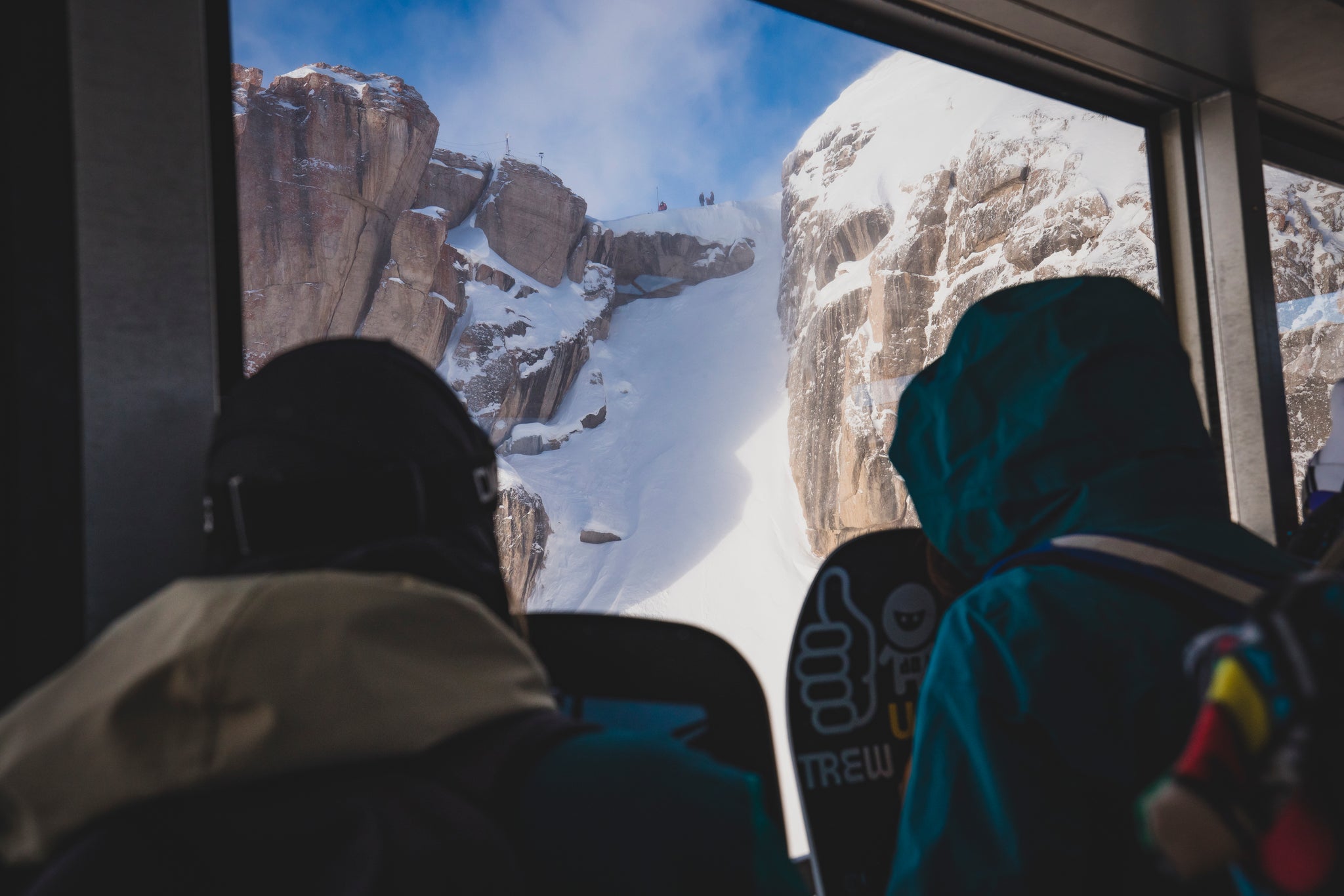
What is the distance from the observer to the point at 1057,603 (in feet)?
2.10

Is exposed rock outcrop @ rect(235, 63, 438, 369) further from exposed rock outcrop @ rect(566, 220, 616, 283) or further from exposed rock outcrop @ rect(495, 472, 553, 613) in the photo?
exposed rock outcrop @ rect(495, 472, 553, 613)

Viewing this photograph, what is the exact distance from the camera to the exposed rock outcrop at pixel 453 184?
75.8 inches

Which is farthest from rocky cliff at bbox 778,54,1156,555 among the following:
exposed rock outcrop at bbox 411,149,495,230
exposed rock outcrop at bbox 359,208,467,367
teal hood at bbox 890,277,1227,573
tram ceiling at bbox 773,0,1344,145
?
teal hood at bbox 890,277,1227,573

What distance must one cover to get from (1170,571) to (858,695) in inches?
29.9

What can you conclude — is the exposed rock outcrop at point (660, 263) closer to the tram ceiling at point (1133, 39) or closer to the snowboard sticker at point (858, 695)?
the tram ceiling at point (1133, 39)

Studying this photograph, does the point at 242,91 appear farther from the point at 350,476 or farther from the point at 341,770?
the point at 341,770

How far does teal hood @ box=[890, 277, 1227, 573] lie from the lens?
71cm

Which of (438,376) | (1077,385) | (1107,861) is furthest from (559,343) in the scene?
(1107,861)

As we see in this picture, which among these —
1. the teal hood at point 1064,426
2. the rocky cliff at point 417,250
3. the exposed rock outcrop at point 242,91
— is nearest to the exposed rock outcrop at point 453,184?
the rocky cliff at point 417,250

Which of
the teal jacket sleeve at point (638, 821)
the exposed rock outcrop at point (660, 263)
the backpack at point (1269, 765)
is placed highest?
the exposed rock outcrop at point (660, 263)

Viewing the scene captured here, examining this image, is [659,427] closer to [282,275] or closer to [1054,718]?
[282,275]

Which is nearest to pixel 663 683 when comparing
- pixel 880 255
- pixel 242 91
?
pixel 242 91

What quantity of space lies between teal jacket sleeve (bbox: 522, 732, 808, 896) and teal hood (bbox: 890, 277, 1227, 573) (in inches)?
20.0

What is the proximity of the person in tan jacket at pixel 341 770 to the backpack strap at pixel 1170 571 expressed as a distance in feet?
1.34
